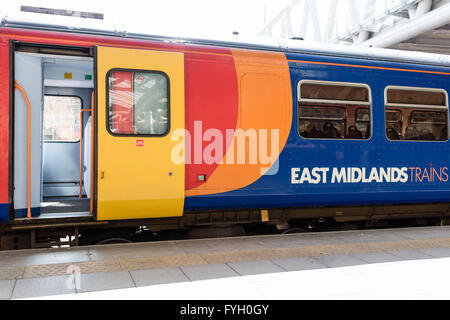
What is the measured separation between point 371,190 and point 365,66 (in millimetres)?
1974

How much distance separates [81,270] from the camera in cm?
434

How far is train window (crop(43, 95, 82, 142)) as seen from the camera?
7555 mm

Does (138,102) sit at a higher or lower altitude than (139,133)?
higher

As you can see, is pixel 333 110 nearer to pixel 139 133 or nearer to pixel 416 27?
pixel 139 133

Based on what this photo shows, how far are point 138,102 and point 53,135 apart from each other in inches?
124

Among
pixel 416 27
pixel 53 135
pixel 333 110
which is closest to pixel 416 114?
pixel 333 110

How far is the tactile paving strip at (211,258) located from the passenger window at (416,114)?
178cm

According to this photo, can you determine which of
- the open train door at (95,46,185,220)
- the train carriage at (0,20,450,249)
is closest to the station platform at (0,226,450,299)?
the train carriage at (0,20,450,249)

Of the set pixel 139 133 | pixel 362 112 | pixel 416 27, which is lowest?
pixel 139 133

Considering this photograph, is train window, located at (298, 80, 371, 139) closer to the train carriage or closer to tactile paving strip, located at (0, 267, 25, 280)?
the train carriage

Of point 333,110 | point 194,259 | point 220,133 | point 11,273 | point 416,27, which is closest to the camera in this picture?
point 11,273

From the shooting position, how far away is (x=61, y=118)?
25.2 feet

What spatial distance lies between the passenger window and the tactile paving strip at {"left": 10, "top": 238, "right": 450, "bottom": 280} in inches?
70.2
